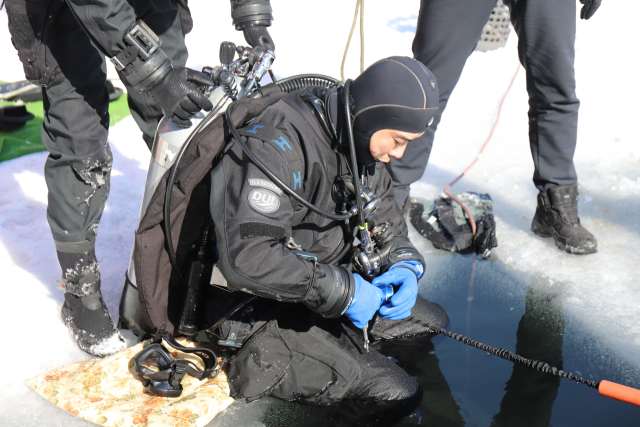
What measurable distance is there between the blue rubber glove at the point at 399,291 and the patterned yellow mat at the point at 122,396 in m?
0.71

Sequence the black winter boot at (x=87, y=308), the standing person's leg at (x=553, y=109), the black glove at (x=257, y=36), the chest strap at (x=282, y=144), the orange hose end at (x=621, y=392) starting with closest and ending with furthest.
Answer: the orange hose end at (x=621, y=392), the chest strap at (x=282, y=144), the black winter boot at (x=87, y=308), the black glove at (x=257, y=36), the standing person's leg at (x=553, y=109)

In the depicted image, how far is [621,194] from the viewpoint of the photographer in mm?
3211

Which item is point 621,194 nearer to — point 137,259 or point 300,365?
point 300,365

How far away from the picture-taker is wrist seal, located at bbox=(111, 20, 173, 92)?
1727mm

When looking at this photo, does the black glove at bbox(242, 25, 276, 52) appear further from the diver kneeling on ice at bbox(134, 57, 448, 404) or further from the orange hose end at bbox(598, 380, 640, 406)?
the orange hose end at bbox(598, 380, 640, 406)

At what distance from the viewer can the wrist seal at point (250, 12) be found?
7.73 ft

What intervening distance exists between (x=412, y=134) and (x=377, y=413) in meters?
1.04

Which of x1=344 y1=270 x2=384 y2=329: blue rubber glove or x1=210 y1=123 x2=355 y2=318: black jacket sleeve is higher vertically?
x1=210 y1=123 x2=355 y2=318: black jacket sleeve

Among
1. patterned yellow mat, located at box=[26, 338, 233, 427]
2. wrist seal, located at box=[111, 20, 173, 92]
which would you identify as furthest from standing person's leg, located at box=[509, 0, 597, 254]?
patterned yellow mat, located at box=[26, 338, 233, 427]

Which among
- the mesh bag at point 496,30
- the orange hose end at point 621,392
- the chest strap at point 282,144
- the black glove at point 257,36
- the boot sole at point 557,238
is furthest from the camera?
the mesh bag at point 496,30

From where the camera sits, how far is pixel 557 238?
2848 mm

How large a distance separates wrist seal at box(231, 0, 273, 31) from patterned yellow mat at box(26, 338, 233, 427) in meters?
1.55

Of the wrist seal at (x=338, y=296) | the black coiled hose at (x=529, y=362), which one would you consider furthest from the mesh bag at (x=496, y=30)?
the wrist seal at (x=338, y=296)

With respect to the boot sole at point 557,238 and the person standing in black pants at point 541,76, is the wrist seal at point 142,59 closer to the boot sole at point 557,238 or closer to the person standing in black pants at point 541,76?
the person standing in black pants at point 541,76
